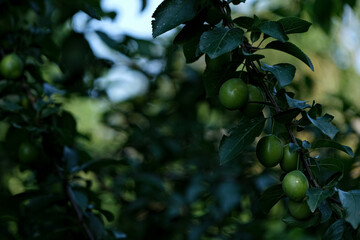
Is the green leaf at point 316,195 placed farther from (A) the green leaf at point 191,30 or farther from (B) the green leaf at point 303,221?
(A) the green leaf at point 191,30

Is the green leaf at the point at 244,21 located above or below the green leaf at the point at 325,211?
above

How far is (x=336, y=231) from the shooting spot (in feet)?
2.42

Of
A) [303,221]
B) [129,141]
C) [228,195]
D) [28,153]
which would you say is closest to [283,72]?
[303,221]

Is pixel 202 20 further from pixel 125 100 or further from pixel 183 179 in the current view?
pixel 125 100

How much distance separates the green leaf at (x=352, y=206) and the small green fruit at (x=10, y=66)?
3.09 feet

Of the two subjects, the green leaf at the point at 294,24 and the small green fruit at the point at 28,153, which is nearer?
the green leaf at the point at 294,24

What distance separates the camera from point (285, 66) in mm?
781

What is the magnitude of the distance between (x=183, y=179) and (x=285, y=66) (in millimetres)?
1489

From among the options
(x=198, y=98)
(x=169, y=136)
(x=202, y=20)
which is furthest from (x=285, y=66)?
(x=169, y=136)

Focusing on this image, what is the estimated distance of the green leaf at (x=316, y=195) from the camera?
2.29 feet

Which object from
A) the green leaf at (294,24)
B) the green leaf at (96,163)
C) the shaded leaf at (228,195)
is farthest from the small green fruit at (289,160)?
the shaded leaf at (228,195)

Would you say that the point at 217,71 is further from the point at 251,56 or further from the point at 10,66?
the point at 10,66

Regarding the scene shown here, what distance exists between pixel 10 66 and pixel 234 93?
0.74m

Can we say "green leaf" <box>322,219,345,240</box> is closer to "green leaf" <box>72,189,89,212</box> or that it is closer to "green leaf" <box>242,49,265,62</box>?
"green leaf" <box>242,49,265,62</box>
